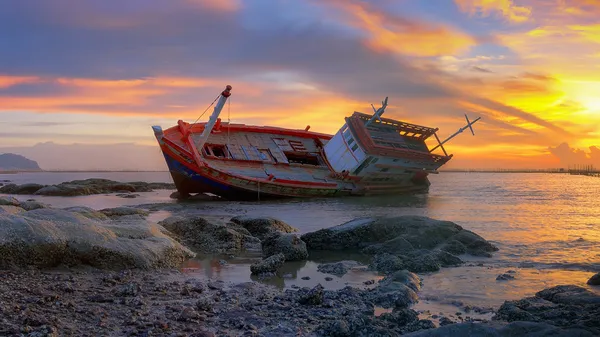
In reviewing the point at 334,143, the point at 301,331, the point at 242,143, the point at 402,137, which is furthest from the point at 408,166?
the point at 301,331

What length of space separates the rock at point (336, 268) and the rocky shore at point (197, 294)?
0.08ft

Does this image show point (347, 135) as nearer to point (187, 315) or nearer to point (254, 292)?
point (254, 292)

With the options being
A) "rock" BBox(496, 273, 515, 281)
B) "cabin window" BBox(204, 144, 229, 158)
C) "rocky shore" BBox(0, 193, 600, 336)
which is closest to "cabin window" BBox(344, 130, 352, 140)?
"cabin window" BBox(204, 144, 229, 158)

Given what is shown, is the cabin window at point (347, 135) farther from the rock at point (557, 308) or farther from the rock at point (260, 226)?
the rock at point (557, 308)

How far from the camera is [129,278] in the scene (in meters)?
8.27

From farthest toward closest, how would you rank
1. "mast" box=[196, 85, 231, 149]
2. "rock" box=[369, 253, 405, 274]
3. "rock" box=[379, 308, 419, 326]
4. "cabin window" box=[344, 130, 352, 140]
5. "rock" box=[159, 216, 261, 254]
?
"cabin window" box=[344, 130, 352, 140] < "mast" box=[196, 85, 231, 149] < "rock" box=[159, 216, 261, 254] < "rock" box=[369, 253, 405, 274] < "rock" box=[379, 308, 419, 326]

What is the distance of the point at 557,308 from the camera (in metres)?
7.07

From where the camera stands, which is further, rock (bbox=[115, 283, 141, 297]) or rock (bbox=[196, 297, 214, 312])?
rock (bbox=[115, 283, 141, 297])

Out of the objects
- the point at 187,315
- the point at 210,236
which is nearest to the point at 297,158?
the point at 210,236

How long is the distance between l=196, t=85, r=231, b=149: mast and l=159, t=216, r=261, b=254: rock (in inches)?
685

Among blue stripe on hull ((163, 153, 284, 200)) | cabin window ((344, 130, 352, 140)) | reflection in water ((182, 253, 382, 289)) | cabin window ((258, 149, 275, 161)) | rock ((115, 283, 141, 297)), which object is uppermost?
cabin window ((344, 130, 352, 140))

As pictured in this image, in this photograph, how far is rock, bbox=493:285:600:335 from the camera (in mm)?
Result: 6516

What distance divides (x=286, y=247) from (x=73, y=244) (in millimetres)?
4565

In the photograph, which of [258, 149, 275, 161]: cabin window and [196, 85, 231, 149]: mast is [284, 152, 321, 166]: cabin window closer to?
[258, 149, 275, 161]: cabin window
